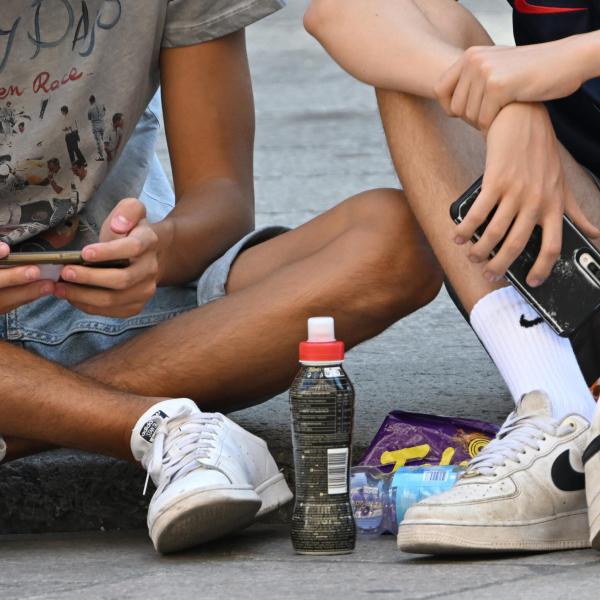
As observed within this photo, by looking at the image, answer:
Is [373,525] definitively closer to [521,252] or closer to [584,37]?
[521,252]

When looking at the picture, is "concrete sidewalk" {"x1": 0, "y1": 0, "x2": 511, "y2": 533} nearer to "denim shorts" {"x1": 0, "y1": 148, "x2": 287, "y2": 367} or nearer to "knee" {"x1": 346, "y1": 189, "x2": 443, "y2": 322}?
"denim shorts" {"x1": 0, "y1": 148, "x2": 287, "y2": 367}

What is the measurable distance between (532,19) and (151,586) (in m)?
1.41

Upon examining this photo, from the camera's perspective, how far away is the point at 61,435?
2.76m

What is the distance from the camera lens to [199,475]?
2449 mm

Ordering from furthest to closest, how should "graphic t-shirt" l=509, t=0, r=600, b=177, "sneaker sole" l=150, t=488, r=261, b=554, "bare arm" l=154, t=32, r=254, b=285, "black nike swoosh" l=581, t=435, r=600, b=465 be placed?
"bare arm" l=154, t=32, r=254, b=285 < "graphic t-shirt" l=509, t=0, r=600, b=177 < "sneaker sole" l=150, t=488, r=261, b=554 < "black nike swoosh" l=581, t=435, r=600, b=465

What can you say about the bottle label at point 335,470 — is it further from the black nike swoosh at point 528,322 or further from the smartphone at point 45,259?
the smartphone at point 45,259

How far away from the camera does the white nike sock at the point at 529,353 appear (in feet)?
8.34

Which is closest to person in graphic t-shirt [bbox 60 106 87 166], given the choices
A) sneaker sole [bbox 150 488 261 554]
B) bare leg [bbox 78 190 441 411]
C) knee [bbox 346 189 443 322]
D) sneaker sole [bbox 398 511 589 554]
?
bare leg [bbox 78 190 441 411]

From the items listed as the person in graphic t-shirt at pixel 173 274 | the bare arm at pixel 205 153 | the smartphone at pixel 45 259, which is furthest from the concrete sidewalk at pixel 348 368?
the smartphone at pixel 45 259

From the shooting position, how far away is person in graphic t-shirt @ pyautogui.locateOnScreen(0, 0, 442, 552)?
8.73ft

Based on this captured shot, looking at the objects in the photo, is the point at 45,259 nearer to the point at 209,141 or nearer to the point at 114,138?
the point at 114,138

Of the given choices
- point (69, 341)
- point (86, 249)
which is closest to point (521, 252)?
point (86, 249)

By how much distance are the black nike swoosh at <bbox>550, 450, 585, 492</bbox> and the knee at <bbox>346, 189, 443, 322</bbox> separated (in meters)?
0.52

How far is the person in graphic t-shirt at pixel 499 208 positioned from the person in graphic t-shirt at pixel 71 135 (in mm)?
555
